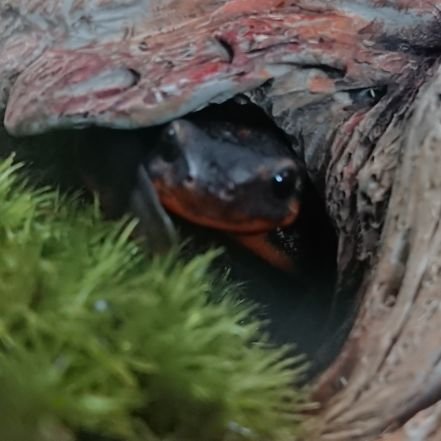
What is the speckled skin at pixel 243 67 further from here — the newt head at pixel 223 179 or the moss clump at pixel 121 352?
the moss clump at pixel 121 352

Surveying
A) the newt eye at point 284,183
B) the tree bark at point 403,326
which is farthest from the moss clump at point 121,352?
the newt eye at point 284,183

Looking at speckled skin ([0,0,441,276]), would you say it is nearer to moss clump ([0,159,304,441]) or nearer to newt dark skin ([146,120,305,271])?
newt dark skin ([146,120,305,271])

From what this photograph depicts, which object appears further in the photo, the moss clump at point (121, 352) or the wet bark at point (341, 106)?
the wet bark at point (341, 106)

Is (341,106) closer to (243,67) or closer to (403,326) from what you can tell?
(243,67)

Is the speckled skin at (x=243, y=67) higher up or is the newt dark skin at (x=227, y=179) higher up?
the speckled skin at (x=243, y=67)

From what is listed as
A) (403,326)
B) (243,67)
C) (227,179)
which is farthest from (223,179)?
(403,326)

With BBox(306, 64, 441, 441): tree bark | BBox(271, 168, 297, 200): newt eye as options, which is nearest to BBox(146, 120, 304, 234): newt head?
BBox(271, 168, 297, 200): newt eye

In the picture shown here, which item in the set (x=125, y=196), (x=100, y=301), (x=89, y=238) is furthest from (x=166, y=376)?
(x=125, y=196)

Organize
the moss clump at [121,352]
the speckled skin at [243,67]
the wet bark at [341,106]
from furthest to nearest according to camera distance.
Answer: the speckled skin at [243,67] < the wet bark at [341,106] < the moss clump at [121,352]

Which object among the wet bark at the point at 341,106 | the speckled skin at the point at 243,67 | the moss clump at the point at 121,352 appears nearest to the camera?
the moss clump at the point at 121,352
